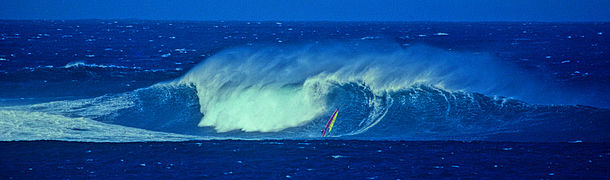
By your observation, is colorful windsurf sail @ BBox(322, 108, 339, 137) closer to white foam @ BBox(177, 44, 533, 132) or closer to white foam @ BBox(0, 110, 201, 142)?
white foam @ BBox(177, 44, 533, 132)

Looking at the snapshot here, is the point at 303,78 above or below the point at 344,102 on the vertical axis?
above

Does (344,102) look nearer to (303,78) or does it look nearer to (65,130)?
(303,78)

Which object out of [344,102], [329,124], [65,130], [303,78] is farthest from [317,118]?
[65,130]

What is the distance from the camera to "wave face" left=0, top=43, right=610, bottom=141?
20.1 meters

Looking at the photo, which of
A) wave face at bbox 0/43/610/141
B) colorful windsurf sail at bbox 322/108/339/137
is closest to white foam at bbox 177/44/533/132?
wave face at bbox 0/43/610/141

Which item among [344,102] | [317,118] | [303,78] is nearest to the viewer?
[317,118]

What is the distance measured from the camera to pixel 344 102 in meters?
22.8

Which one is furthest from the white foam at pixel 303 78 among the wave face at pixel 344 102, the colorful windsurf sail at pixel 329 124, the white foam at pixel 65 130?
the white foam at pixel 65 130

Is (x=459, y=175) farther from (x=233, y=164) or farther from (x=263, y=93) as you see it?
(x=263, y=93)

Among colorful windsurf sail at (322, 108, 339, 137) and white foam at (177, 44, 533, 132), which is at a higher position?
white foam at (177, 44, 533, 132)

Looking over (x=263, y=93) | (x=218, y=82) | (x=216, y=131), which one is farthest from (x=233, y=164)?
(x=218, y=82)

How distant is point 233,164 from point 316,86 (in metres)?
8.82

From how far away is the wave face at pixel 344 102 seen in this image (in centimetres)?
2008

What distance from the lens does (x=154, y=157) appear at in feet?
55.2
